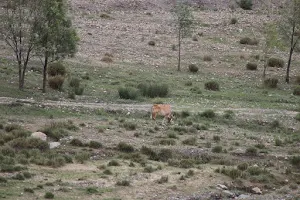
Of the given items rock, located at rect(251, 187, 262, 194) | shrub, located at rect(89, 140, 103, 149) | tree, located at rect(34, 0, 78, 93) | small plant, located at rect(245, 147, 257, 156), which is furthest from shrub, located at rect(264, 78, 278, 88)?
rock, located at rect(251, 187, 262, 194)

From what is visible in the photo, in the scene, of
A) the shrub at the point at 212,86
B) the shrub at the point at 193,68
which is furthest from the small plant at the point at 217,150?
the shrub at the point at 193,68

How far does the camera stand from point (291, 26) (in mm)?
59406

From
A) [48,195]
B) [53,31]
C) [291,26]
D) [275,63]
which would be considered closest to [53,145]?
[48,195]

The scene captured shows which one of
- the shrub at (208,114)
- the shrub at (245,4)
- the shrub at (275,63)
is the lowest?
the shrub at (208,114)

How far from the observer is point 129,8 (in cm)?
7931

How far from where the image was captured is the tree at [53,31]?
44.1 m

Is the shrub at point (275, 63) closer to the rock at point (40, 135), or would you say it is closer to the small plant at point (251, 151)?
the small plant at point (251, 151)

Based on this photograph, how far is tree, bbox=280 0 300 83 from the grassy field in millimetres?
2765

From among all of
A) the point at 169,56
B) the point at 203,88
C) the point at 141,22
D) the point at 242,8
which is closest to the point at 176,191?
the point at 203,88

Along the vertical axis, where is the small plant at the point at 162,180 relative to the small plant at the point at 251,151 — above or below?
below

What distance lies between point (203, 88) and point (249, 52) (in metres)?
17.1

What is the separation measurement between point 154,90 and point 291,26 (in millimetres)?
17858

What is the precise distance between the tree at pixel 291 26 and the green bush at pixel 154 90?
583 inches

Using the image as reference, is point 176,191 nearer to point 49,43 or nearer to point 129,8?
point 49,43
